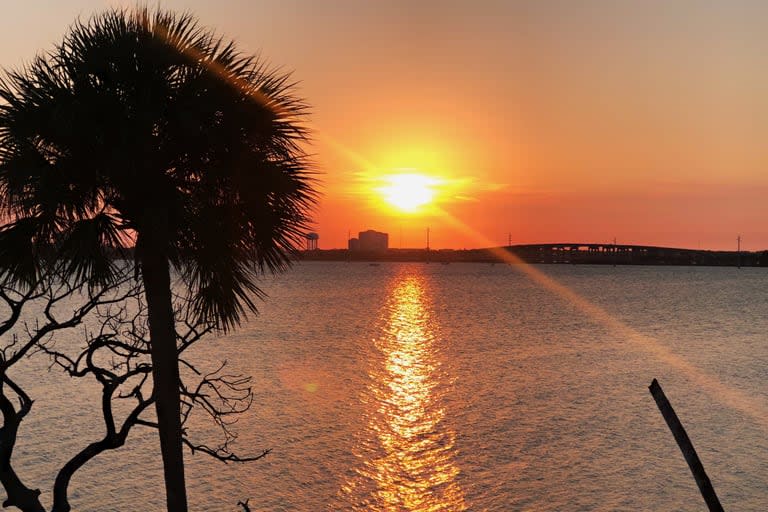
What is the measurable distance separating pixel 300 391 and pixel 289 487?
19567mm

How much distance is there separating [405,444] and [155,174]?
2639cm

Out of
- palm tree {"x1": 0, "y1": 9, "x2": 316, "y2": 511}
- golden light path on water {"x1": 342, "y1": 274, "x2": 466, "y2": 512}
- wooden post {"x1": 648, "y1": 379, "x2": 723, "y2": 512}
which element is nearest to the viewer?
palm tree {"x1": 0, "y1": 9, "x2": 316, "y2": 511}

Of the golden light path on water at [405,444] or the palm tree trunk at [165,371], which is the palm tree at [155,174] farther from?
the golden light path on water at [405,444]

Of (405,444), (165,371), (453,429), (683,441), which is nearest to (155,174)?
(165,371)

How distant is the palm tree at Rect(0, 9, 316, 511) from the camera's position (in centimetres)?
852

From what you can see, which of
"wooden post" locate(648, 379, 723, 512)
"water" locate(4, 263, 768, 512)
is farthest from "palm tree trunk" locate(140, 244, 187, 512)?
"water" locate(4, 263, 768, 512)

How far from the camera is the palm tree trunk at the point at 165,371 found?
895 cm

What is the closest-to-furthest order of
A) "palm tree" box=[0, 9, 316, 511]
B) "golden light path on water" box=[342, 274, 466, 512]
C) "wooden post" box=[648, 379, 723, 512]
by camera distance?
"palm tree" box=[0, 9, 316, 511] → "wooden post" box=[648, 379, 723, 512] → "golden light path on water" box=[342, 274, 466, 512]

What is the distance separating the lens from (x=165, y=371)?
A: 9047 millimetres

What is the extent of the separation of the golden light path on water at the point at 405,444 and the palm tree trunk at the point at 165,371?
1678 cm

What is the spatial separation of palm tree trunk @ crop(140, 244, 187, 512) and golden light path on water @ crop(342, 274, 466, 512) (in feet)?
55.0

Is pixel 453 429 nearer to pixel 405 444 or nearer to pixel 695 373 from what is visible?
pixel 405 444

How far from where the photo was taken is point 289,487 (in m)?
26.6

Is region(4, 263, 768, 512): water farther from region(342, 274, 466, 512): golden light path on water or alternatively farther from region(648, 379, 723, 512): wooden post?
region(648, 379, 723, 512): wooden post
